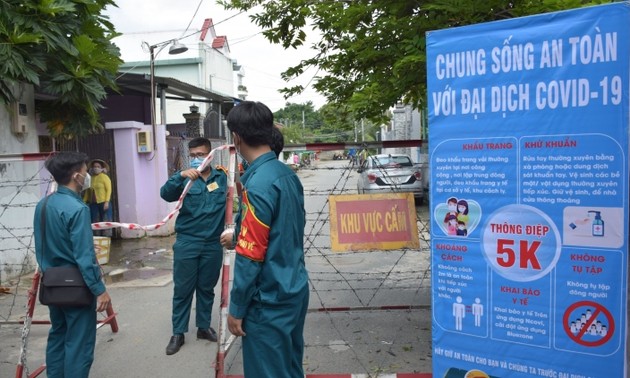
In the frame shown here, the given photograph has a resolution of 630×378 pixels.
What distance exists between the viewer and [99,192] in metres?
9.45

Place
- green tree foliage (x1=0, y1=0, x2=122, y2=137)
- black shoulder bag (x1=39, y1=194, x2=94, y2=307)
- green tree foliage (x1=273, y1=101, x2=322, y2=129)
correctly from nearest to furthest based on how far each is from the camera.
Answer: black shoulder bag (x1=39, y1=194, x2=94, y2=307) < green tree foliage (x1=0, y1=0, x2=122, y2=137) < green tree foliage (x1=273, y1=101, x2=322, y2=129)

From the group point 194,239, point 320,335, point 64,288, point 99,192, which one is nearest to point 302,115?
point 99,192

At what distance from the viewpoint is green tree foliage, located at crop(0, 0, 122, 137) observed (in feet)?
18.1

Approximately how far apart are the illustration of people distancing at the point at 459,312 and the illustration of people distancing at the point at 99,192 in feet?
26.5

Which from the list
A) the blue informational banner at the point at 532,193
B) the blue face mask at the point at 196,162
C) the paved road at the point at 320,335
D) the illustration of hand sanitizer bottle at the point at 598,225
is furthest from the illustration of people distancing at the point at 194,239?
the illustration of hand sanitizer bottle at the point at 598,225

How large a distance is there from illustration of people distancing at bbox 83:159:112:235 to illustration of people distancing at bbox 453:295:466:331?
8.08 m

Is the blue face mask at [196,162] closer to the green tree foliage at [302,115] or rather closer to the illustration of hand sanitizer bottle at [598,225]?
the illustration of hand sanitizer bottle at [598,225]

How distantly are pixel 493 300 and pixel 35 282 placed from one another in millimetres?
3285

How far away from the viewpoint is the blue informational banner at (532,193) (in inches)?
95.3

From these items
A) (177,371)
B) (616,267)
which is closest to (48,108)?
(177,371)

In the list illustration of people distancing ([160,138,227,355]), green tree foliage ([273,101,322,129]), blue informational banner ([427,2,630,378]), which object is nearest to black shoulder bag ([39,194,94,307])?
illustration of people distancing ([160,138,227,355])

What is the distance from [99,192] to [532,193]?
8.52 metres

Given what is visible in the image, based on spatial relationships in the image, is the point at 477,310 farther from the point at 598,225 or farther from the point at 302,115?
the point at 302,115

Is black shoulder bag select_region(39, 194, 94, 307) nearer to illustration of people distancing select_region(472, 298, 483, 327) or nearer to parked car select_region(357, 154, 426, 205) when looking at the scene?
parked car select_region(357, 154, 426, 205)
